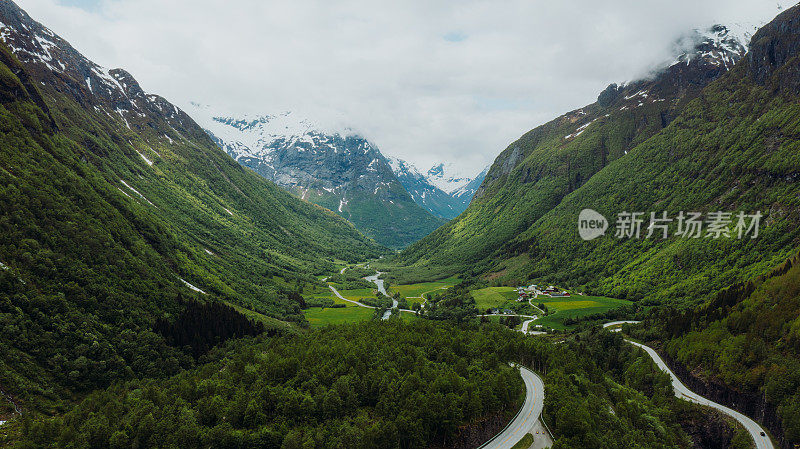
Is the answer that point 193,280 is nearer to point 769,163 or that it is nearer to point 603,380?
point 603,380

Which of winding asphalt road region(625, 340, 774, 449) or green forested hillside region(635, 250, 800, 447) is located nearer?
winding asphalt road region(625, 340, 774, 449)

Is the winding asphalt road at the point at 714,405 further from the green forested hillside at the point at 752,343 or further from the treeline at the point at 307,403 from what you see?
the treeline at the point at 307,403

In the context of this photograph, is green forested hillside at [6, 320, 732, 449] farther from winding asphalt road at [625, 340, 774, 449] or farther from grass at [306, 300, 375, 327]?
grass at [306, 300, 375, 327]

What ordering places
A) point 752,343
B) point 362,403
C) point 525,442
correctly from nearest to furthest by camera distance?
point 525,442 → point 362,403 → point 752,343

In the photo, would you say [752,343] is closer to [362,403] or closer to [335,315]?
[362,403]

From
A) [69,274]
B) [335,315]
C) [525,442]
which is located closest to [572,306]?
[335,315]

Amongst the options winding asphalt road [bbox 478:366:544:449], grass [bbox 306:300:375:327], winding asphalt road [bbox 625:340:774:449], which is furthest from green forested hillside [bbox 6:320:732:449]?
grass [bbox 306:300:375:327]

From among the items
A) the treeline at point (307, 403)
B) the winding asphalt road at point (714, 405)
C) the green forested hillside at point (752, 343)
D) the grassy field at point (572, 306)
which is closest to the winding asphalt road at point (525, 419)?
the treeline at point (307, 403)
